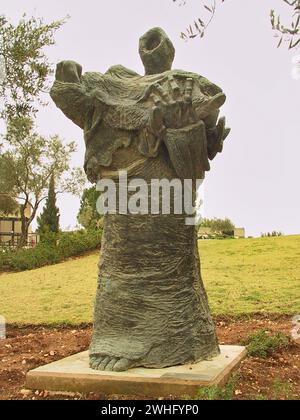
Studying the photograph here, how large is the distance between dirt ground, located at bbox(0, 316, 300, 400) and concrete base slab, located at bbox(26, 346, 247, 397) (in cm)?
8

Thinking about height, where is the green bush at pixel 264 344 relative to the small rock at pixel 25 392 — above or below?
above

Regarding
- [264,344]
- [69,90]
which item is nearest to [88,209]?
[264,344]

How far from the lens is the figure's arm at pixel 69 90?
16.5 feet

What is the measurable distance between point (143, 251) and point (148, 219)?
0.29m

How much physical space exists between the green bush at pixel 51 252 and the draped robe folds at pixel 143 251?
634 inches

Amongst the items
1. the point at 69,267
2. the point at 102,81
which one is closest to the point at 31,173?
the point at 69,267

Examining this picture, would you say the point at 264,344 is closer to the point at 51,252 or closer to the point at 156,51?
the point at 156,51

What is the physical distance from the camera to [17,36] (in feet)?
37.4

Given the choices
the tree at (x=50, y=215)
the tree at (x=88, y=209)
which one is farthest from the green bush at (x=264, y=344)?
the tree at (x=50, y=215)

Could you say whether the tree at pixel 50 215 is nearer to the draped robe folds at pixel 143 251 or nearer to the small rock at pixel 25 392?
the draped robe folds at pixel 143 251

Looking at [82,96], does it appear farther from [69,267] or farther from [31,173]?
[31,173]

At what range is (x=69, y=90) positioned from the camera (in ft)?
16.5

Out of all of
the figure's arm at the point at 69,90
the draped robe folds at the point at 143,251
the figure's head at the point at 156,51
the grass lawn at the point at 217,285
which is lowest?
the grass lawn at the point at 217,285

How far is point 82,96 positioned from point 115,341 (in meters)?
2.25
